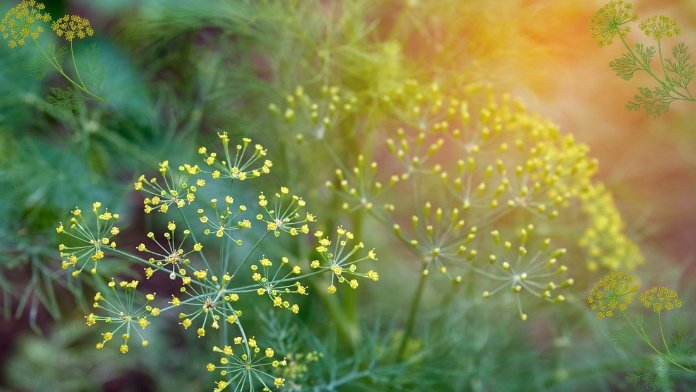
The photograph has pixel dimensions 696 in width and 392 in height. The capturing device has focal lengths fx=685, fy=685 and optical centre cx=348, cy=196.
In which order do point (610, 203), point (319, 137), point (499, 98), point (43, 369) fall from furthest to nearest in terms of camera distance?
point (43, 369), point (499, 98), point (610, 203), point (319, 137)

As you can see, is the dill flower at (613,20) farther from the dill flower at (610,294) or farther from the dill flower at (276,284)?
the dill flower at (276,284)

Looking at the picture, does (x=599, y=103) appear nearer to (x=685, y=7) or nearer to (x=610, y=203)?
(x=685, y=7)

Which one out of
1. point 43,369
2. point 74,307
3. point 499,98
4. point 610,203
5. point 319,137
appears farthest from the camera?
point 74,307

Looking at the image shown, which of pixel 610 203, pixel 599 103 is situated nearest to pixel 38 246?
pixel 610 203

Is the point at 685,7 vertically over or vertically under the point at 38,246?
over

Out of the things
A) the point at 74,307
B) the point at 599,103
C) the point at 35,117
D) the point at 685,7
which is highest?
the point at 685,7

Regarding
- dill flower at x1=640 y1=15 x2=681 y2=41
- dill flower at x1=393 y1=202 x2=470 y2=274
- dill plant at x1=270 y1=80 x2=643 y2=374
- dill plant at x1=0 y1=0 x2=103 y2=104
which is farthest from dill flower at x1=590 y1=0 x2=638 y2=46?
dill plant at x1=0 y1=0 x2=103 y2=104

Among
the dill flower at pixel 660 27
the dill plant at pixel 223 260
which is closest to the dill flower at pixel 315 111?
the dill plant at pixel 223 260
